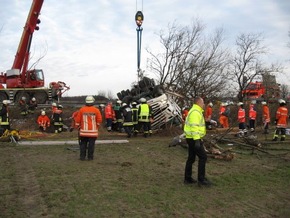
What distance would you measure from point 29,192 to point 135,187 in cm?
175

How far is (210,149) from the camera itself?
9.91 meters

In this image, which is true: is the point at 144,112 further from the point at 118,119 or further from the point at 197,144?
the point at 197,144

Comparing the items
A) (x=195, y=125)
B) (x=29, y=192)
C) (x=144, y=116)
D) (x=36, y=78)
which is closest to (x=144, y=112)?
(x=144, y=116)

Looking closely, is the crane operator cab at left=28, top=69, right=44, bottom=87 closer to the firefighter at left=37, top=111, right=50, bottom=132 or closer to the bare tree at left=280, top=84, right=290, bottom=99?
the firefighter at left=37, top=111, right=50, bottom=132

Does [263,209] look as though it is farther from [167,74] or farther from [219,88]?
[219,88]

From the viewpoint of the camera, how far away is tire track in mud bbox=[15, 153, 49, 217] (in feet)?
16.1

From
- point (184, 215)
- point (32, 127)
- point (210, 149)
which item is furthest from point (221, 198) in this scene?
point (32, 127)

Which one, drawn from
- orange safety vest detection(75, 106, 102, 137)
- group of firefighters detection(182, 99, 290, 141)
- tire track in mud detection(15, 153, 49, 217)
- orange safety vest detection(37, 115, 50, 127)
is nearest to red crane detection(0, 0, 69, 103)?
orange safety vest detection(37, 115, 50, 127)

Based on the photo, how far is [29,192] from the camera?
19.0 feet

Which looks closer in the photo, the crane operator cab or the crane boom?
the crane boom

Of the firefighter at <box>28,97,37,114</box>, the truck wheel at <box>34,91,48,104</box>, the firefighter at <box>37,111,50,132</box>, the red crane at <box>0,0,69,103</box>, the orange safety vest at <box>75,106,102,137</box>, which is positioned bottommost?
the firefighter at <box>37,111,50,132</box>

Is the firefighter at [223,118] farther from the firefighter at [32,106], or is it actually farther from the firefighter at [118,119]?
the firefighter at [32,106]

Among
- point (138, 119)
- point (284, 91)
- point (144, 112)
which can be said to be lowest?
point (138, 119)

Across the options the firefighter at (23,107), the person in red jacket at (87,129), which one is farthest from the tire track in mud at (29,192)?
the firefighter at (23,107)
